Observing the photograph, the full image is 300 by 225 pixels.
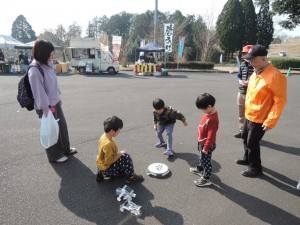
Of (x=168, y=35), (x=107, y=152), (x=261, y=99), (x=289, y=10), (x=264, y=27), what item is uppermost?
(x=264, y=27)

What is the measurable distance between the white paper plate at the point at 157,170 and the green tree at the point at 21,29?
70.9m

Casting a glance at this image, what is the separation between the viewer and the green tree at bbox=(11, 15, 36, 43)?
6450 cm

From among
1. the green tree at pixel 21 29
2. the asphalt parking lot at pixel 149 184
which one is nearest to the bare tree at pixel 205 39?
the asphalt parking lot at pixel 149 184

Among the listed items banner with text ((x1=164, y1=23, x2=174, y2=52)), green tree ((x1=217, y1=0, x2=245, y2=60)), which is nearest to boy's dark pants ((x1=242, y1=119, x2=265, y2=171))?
banner with text ((x1=164, y1=23, x2=174, y2=52))

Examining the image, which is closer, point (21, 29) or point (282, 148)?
point (282, 148)

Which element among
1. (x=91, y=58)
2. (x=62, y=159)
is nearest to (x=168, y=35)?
(x=91, y=58)

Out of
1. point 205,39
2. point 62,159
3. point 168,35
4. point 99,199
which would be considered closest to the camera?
point 99,199

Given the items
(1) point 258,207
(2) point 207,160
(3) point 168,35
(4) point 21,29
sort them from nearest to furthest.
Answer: (1) point 258,207 → (2) point 207,160 → (3) point 168,35 → (4) point 21,29

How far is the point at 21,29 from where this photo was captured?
213ft

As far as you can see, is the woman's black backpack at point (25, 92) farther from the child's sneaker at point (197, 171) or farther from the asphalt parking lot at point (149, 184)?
the child's sneaker at point (197, 171)

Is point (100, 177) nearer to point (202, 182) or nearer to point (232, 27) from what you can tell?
point (202, 182)

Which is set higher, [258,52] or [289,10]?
[289,10]

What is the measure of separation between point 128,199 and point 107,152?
0.59 metres

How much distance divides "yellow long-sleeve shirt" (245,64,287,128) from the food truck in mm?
16352
